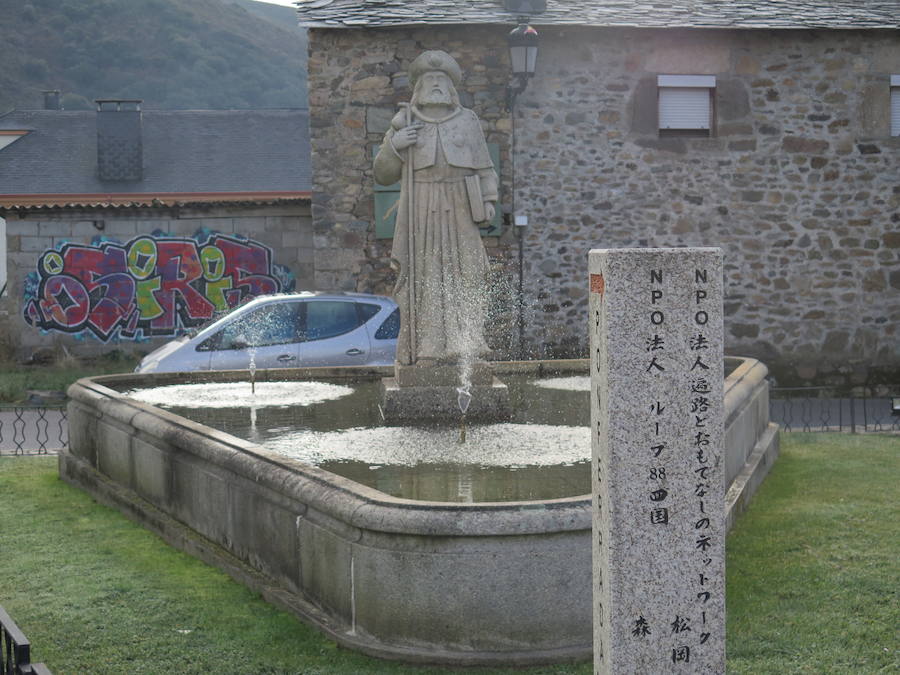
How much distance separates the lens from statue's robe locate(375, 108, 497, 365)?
8.84 metres

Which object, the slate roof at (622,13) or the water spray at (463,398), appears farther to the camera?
the slate roof at (622,13)

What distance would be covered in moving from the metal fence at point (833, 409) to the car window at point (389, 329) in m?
4.18

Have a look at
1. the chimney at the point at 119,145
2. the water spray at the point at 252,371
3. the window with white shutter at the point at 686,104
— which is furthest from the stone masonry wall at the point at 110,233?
the chimney at the point at 119,145

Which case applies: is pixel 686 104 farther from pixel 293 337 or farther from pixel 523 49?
pixel 293 337

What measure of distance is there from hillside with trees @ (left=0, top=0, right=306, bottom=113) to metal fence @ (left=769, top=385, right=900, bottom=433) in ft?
158

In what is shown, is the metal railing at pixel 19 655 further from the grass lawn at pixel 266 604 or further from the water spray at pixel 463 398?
the water spray at pixel 463 398

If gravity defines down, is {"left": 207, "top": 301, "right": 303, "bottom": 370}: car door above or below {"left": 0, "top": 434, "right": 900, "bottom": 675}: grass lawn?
above

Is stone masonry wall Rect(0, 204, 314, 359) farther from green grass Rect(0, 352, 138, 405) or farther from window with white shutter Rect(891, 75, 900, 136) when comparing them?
window with white shutter Rect(891, 75, 900, 136)

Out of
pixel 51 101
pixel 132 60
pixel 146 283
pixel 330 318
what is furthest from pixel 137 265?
pixel 132 60

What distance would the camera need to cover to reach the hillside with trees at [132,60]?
201 feet

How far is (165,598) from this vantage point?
6527 mm

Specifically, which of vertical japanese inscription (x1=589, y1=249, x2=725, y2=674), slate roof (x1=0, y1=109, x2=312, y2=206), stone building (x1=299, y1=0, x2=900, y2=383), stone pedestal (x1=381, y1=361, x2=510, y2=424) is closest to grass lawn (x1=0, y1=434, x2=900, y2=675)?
vertical japanese inscription (x1=589, y1=249, x2=725, y2=674)

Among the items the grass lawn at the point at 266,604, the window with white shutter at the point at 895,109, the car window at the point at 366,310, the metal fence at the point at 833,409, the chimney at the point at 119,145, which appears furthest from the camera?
the chimney at the point at 119,145

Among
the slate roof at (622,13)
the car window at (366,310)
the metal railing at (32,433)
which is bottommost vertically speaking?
the metal railing at (32,433)
